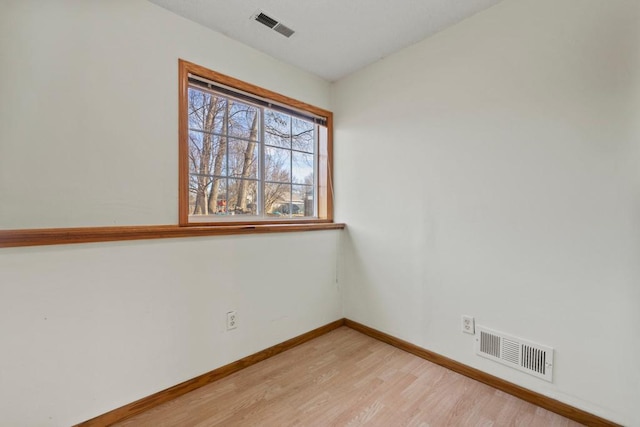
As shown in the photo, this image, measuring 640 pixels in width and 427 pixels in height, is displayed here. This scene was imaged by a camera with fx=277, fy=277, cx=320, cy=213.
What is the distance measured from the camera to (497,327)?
5.66 feet

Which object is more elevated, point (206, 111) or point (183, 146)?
point (206, 111)

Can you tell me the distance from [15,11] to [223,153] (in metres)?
1.17

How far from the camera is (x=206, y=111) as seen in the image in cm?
203

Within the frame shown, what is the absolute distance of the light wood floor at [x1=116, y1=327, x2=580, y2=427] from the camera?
1.47 metres

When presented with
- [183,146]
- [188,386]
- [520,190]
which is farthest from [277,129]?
[188,386]

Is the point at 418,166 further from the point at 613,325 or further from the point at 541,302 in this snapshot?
the point at 613,325

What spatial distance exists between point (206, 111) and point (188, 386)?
184 cm

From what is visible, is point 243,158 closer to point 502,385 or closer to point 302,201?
point 302,201

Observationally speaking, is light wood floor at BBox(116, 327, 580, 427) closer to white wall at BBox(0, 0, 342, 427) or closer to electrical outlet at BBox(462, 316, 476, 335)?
white wall at BBox(0, 0, 342, 427)

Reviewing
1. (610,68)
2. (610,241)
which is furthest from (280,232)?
(610,68)

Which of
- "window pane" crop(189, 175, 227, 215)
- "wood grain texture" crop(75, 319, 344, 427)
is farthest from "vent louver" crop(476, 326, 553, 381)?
"window pane" crop(189, 175, 227, 215)

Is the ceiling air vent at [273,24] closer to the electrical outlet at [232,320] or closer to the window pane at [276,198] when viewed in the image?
the window pane at [276,198]

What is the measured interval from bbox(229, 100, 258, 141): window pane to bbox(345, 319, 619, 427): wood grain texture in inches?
78.2

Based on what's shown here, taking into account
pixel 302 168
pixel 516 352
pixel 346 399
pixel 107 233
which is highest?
pixel 302 168
